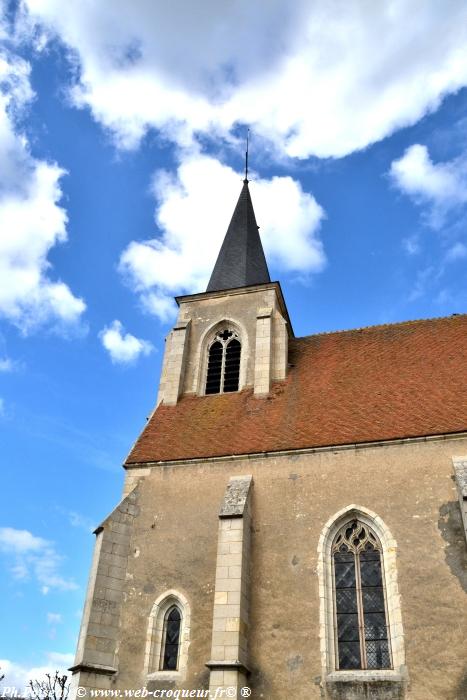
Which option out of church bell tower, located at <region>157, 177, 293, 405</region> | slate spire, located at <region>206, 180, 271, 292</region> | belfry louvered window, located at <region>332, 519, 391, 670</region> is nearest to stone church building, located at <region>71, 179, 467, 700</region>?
belfry louvered window, located at <region>332, 519, 391, 670</region>

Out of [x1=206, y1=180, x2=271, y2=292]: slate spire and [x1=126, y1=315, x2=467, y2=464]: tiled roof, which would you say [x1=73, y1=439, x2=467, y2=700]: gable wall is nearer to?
[x1=126, y1=315, x2=467, y2=464]: tiled roof

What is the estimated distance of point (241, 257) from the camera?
19.5 metres

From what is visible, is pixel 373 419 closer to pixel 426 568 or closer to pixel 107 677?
pixel 426 568

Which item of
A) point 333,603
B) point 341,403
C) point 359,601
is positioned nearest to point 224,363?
point 341,403

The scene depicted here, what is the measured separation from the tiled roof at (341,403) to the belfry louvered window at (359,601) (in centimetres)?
196

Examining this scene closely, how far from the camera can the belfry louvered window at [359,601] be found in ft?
33.4

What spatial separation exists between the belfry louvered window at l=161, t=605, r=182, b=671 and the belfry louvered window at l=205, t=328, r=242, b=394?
5955 mm

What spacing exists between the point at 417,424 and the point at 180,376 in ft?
21.6

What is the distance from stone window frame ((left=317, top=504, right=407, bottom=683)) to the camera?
9.82m

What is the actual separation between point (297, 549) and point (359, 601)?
1.41 metres

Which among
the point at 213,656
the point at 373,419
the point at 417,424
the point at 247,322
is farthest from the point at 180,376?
the point at 213,656

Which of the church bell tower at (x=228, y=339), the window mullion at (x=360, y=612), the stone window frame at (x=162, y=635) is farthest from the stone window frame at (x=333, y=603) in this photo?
the church bell tower at (x=228, y=339)

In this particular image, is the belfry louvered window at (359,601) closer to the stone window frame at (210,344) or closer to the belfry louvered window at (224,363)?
the stone window frame at (210,344)

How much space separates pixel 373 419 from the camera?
42.0 feet
